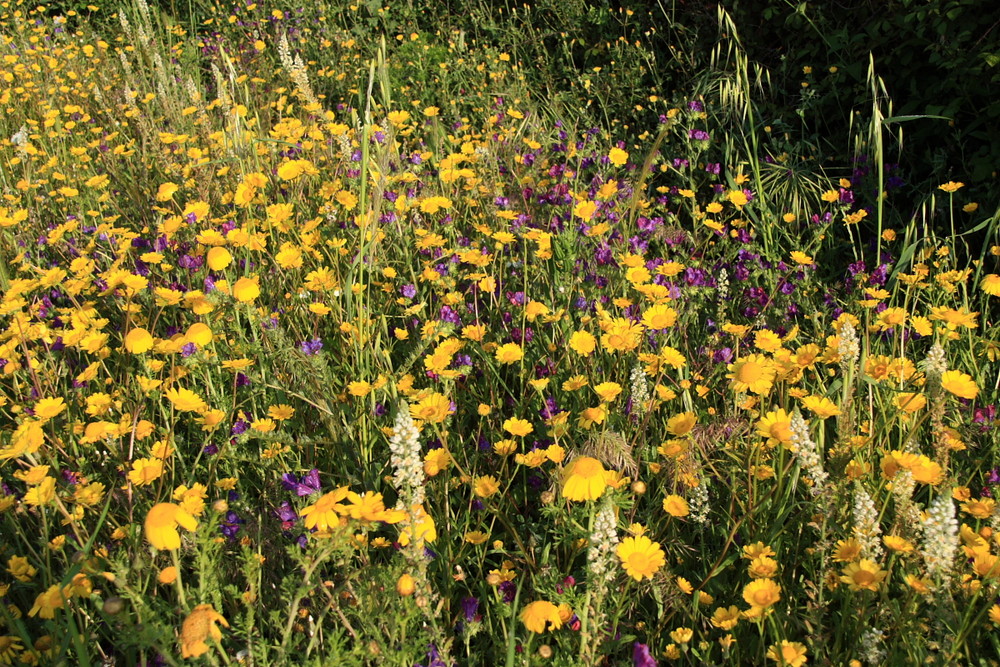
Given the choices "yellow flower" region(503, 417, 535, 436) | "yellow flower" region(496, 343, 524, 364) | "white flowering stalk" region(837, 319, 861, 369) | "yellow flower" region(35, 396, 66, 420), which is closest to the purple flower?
"yellow flower" region(503, 417, 535, 436)

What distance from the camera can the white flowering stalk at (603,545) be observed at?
1.03 m

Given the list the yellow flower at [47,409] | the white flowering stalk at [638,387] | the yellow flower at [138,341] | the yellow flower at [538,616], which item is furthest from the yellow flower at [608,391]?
the yellow flower at [47,409]

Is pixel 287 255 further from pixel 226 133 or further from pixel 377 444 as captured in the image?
pixel 226 133

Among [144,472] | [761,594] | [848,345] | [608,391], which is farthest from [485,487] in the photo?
[848,345]

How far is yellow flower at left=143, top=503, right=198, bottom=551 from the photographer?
3.26 ft

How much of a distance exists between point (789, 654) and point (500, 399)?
977 millimetres

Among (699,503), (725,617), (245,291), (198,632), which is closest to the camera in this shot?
(198,632)

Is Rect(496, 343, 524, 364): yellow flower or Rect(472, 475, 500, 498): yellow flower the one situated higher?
Rect(496, 343, 524, 364): yellow flower

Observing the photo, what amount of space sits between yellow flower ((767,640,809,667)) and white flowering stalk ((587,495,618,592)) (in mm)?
284

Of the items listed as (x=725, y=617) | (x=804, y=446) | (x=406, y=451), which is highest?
(x=406, y=451)

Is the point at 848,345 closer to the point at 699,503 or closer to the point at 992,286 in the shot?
the point at 699,503

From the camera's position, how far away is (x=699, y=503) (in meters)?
1.34

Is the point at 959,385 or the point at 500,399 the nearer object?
the point at 959,385

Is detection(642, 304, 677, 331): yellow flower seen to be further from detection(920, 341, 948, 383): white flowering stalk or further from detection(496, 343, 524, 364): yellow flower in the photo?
detection(920, 341, 948, 383): white flowering stalk
